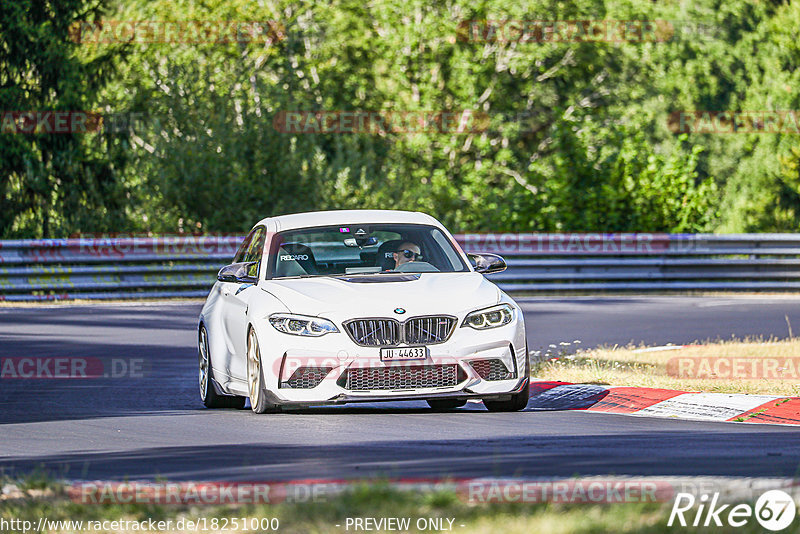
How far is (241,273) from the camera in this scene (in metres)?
12.2

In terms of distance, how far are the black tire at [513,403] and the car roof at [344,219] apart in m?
1.74

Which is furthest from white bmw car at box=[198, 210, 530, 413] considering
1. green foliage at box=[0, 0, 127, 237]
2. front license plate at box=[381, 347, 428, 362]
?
green foliage at box=[0, 0, 127, 237]

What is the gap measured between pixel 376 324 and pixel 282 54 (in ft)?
127

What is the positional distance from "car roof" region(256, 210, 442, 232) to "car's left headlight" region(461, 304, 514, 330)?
162 cm

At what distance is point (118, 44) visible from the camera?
116 feet

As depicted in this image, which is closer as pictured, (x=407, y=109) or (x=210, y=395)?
(x=210, y=395)

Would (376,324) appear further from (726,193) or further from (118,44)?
(726,193)

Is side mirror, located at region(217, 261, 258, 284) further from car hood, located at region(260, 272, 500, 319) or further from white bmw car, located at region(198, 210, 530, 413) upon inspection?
car hood, located at region(260, 272, 500, 319)

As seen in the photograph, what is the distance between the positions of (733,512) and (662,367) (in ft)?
28.6

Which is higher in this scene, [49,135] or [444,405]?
[49,135]

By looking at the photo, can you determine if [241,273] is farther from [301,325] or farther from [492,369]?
[492,369]

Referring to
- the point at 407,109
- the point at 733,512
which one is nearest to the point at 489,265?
the point at 733,512

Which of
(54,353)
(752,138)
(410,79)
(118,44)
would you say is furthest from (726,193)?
(54,353)

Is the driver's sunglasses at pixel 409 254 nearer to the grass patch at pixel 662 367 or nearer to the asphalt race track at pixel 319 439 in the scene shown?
the asphalt race track at pixel 319 439
